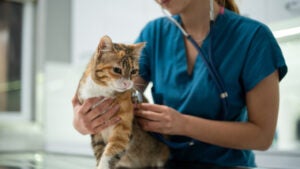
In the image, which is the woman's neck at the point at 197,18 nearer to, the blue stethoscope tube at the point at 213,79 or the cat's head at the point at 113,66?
the blue stethoscope tube at the point at 213,79

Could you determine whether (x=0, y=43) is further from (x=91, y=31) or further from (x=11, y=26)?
(x=91, y=31)

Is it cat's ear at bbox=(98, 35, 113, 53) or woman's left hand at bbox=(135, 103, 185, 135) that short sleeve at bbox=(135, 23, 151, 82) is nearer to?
woman's left hand at bbox=(135, 103, 185, 135)

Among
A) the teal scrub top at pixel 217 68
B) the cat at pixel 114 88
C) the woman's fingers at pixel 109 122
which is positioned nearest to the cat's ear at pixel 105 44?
the cat at pixel 114 88

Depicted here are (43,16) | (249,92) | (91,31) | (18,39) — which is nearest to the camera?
(249,92)

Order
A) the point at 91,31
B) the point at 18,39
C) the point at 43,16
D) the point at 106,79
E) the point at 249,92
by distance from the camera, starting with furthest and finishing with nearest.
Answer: the point at 18,39, the point at 43,16, the point at 91,31, the point at 249,92, the point at 106,79

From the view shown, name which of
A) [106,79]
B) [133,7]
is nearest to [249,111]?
[106,79]

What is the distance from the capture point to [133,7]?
1420mm

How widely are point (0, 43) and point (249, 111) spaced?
1.80 m

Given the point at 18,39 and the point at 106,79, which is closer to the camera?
the point at 106,79

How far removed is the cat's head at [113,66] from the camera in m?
0.59

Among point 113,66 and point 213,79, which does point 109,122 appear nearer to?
point 113,66

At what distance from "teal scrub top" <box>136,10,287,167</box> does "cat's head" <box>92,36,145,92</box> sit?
223 mm

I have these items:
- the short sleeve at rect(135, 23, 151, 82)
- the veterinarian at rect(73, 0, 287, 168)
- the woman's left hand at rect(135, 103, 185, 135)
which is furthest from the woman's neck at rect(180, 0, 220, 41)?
the woman's left hand at rect(135, 103, 185, 135)

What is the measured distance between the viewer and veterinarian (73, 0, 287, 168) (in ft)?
2.47
